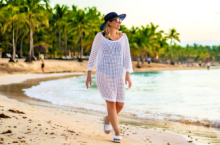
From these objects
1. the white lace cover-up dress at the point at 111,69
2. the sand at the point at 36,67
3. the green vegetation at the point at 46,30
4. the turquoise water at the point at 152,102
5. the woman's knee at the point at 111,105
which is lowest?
the turquoise water at the point at 152,102

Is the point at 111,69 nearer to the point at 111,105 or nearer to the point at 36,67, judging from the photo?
the point at 111,105

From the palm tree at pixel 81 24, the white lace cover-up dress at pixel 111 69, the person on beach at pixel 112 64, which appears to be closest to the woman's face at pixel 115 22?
the person on beach at pixel 112 64

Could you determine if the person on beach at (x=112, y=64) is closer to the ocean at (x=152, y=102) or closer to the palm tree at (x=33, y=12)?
the ocean at (x=152, y=102)

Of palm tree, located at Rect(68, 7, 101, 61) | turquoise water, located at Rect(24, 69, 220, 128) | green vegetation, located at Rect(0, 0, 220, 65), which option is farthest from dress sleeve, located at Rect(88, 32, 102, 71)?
palm tree, located at Rect(68, 7, 101, 61)

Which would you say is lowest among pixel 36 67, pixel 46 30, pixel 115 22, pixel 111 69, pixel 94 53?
pixel 36 67

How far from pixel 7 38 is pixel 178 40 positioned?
168 feet

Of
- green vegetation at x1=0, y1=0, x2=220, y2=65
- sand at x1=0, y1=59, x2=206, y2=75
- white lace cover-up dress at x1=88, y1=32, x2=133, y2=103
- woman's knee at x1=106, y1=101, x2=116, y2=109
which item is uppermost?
green vegetation at x1=0, y1=0, x2=220, y2=65

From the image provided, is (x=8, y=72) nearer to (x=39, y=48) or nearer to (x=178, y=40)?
(x=39, y=48)

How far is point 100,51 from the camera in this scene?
3617mm

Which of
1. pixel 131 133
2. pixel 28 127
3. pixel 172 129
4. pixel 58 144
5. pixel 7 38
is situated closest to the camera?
pixel 58 144

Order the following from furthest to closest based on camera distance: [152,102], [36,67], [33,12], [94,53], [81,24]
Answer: [81,24], [33,12], [36,67], [152,102], [94,53]

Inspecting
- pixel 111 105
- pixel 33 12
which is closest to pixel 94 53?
pixel 111 105

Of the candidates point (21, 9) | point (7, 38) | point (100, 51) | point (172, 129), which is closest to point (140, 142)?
point (100, 51)

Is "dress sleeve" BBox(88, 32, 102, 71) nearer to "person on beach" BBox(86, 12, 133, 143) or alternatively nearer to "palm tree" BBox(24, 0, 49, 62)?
"person on beach" BBox(86, 12, 133, 143)
